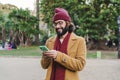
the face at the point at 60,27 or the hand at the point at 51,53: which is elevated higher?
the face at the point at 60,27

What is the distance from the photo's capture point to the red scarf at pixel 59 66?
373cm

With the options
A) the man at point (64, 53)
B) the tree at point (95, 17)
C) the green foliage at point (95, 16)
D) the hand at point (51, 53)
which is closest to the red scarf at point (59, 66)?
the man at point (64, 53)

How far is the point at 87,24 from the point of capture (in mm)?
34375

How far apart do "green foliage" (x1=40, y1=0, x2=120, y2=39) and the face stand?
30.2 metres

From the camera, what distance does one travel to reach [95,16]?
3509cm

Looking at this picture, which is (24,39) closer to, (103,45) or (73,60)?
(103,45)

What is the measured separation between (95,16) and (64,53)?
3152 centimetres

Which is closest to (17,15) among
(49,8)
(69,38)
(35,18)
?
(35,18)

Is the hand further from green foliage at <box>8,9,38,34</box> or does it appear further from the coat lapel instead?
green foliage at <box>8,9,38,34</box>

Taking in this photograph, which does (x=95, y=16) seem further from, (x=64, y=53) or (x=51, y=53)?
(x=51, y=53)

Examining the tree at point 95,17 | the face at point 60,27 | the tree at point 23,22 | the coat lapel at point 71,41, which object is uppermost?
the face at point 60,27

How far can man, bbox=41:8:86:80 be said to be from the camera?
12.2ft

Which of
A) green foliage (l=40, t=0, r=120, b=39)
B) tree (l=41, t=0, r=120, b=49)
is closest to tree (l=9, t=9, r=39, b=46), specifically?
tree (l=41, t=0, r=120, b=49)

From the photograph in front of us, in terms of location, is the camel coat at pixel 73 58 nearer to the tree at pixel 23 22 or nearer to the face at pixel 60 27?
the face at pixel 60 27
